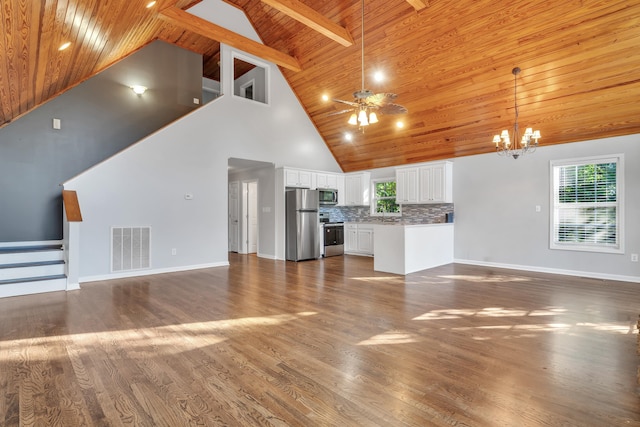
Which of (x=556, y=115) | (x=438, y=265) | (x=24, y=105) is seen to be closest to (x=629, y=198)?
(x=556, y=115)

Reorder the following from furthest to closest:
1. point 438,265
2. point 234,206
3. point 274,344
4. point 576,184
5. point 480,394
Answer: point 234,206 < point 438,265 < point 576,184 < point 274,344 < point 480,394

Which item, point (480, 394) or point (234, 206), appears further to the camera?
point (234, 206)

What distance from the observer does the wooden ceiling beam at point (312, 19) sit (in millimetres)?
4926

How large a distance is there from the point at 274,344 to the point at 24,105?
5.75 m

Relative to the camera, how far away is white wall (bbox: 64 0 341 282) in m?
5.17

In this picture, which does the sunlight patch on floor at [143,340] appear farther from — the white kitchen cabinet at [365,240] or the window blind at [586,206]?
the window blind at [586,206]

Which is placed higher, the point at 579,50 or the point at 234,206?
the point at 579,50

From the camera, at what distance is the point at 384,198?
8320 mm

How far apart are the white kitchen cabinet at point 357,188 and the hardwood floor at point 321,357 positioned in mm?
4286

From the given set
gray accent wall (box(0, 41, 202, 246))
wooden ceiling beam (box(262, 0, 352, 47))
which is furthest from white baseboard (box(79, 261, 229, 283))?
wooden ceiling beam (box(262, 0, 352, 47))

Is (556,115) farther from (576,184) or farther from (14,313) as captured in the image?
(14,313)

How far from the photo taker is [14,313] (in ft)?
11.5

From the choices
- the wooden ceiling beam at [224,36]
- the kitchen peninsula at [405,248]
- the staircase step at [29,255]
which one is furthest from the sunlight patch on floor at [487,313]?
the wooden ceiling beam at [224,36]

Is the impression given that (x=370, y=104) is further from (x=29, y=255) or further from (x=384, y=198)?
(x=29, y=255)
